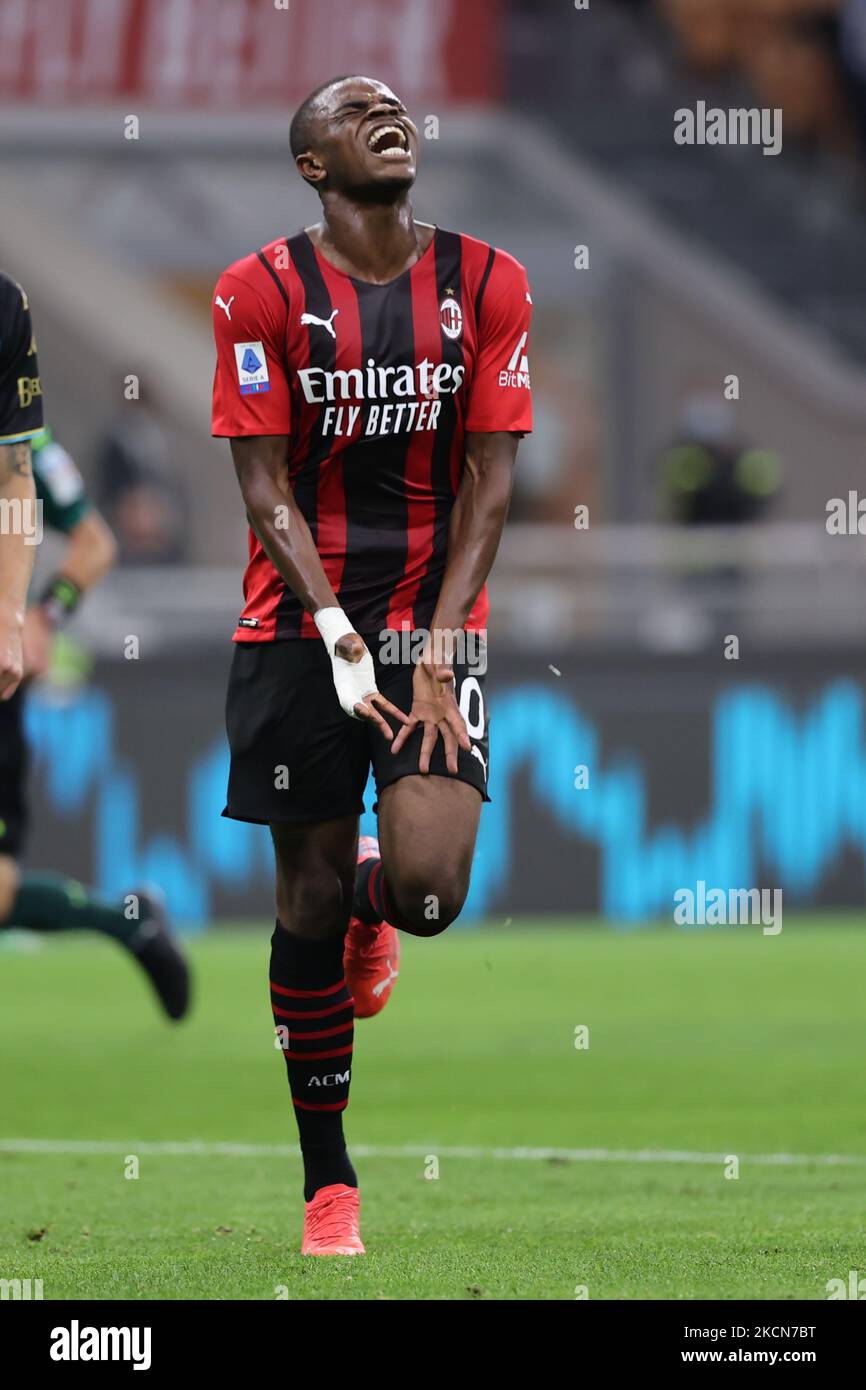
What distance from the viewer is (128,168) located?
76.5ft

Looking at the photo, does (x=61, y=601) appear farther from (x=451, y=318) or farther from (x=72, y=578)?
(x=451, y=318)

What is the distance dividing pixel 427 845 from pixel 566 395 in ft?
60.6

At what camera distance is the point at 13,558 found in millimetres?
6445

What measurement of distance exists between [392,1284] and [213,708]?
10366 millimetres

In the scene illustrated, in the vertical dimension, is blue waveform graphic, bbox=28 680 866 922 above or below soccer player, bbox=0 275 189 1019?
above

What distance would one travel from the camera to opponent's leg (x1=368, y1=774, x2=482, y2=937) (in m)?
5.84

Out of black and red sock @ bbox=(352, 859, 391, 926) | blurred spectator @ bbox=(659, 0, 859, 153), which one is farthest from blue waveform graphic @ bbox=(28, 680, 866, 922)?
blurred spectator @ bbox=(659, 0, 859, 153)

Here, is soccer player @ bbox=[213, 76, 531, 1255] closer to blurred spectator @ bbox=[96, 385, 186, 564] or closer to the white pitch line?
the white pitch line

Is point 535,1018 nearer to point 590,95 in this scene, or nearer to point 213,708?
point 213,708

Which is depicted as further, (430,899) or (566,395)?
(566,395)

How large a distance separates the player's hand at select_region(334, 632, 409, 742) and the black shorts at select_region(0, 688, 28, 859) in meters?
3.97

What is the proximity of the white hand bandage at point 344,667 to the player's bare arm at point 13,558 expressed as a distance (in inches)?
34.7
